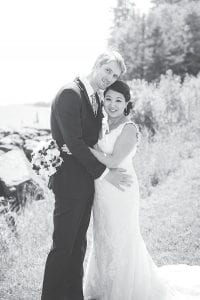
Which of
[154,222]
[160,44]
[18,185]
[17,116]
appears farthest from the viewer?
[160,44]

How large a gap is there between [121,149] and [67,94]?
75cm

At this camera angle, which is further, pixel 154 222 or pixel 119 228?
pixel 154 222

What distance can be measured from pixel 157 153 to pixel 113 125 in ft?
20.8

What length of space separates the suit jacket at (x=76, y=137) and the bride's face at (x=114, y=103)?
0.13 m

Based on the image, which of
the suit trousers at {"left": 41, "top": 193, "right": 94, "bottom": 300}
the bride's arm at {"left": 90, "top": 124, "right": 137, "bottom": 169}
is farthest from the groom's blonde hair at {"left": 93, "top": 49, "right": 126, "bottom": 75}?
the suit trousers at {"left": 41, "top": 193, "right": 94, "bottom": 300}

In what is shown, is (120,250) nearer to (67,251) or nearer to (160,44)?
(67,251)

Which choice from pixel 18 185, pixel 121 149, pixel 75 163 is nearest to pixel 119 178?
pixel 121 149

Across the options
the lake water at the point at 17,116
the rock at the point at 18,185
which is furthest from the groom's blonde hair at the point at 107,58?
the lake water at the point at 17,116

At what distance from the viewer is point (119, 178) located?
12.9ft

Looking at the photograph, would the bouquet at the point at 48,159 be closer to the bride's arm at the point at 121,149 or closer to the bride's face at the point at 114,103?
the bride's arm at the point at 121,149

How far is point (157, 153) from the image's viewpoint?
10.4 metres

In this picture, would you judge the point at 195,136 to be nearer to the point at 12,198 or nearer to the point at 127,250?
the point at 12,198

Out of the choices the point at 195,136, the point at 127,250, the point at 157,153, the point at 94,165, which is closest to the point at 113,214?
the point at 127,250

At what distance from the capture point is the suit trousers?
12.4 feet
